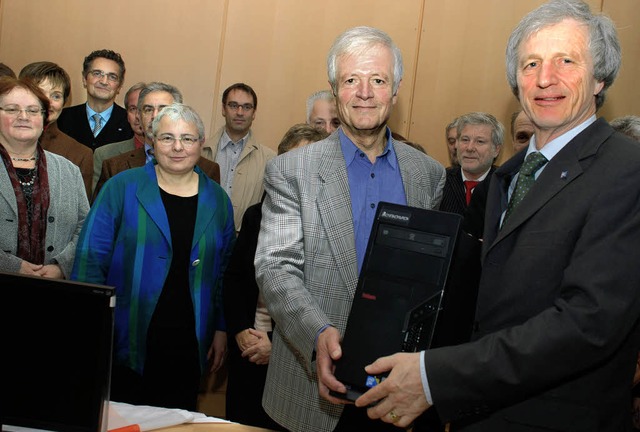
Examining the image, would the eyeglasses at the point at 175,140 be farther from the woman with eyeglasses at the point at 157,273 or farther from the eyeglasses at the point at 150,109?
the eyeglasses at the point at 150,109

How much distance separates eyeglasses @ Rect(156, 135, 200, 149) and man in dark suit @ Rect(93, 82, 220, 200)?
1.74 ft

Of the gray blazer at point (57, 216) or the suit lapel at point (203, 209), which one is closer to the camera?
the gray blazer at point (57, 216)

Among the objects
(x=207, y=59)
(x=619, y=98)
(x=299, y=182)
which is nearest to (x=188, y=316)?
(x=299, y=182)

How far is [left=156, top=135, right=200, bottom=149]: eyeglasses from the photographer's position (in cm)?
330

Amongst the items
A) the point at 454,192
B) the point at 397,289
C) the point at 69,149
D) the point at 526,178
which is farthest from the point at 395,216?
the point at 69,149

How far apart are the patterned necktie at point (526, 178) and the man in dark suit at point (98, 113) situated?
365 cm

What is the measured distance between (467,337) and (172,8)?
4808 mm

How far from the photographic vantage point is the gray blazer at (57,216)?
3.07m

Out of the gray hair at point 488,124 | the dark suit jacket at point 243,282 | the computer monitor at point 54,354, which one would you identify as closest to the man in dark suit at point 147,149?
the dark suit jacket at point 243,282

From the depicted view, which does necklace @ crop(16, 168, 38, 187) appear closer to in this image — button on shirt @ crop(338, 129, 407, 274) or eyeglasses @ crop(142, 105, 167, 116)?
eyeglasses @ crop(142, 105, 167, 116)

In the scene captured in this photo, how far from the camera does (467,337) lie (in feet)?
5.44

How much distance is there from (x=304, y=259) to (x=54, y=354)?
2.46 ft

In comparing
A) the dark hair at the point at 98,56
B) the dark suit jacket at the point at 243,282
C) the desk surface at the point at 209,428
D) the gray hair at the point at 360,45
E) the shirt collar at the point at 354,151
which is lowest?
the desk surface at the point at 209,428

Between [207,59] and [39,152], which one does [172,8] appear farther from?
[39,152]
